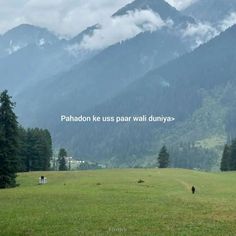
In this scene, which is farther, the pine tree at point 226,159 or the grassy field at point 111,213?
the pine tree at point 226,159

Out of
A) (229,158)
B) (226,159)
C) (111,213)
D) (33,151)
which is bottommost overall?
(111,213)

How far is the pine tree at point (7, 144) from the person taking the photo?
89.9 meters

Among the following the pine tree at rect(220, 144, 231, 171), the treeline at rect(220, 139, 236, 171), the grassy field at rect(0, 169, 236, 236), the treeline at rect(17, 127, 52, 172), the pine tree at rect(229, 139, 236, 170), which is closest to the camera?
the grassy field at rect(0, 169, 236, 236)

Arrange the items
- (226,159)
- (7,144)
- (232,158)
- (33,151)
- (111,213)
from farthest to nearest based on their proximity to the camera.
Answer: (226,159), (232,158), (33,151), (7,144), (111,213)

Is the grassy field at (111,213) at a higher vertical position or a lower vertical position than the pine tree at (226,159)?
lower

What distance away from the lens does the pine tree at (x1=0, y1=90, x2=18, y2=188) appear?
3541 inches

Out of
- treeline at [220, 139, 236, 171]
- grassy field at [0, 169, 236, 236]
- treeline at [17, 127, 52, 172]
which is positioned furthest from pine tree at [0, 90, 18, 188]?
treeline at [220, 139, 236, 171]

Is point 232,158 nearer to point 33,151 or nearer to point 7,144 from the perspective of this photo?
point 33,151

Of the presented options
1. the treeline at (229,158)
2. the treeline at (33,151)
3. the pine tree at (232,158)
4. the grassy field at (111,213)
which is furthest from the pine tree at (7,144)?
the treeline at (229,158)

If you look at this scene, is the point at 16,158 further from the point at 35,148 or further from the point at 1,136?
the point at 35,148

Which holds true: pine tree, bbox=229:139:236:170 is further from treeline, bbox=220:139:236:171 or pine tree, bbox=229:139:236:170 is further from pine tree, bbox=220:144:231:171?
pine tree, bbox=220:144:231:171

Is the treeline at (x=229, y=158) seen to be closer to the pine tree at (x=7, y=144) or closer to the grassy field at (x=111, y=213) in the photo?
the pine tree at (x=7, y=144)

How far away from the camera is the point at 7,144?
91750mm

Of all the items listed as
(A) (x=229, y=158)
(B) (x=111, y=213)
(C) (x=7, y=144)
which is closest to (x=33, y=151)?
(C) (x=7, y=144)
